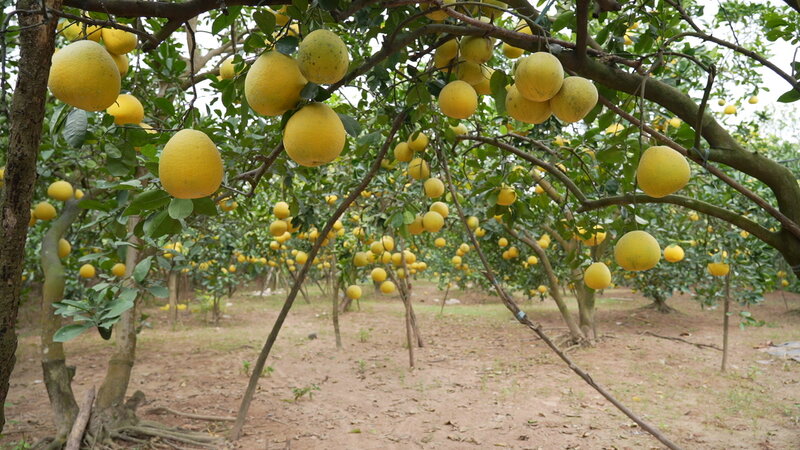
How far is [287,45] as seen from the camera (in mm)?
1023

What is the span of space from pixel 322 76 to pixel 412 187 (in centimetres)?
399

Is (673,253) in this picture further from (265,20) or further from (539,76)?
(265,20)

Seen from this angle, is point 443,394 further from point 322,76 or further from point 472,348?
point 322,76

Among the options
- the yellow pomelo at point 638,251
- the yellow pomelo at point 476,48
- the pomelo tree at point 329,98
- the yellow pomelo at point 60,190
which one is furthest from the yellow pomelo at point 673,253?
the yellow pomelo at point 60,190

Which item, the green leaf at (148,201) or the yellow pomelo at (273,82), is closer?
the yellow pomelo at (273,82)

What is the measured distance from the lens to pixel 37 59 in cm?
104

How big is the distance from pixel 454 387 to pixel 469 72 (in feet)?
16.3

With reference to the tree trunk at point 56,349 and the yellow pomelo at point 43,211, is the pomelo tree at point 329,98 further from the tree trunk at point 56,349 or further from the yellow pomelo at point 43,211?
the tree trunk at point 56,349

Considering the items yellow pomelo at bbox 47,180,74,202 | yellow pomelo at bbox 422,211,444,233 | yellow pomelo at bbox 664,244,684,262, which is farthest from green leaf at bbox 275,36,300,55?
yellow pomelo at bbox 664,244,684,262

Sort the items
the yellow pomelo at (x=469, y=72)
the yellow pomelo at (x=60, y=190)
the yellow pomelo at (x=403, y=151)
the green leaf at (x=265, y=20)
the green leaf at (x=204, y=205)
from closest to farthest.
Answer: the green leaf at (x=265, y=20) → the green leaf at (x=204, y=205) → the yellow pomelo at (x=469, y=72) → the yellow pomelo at (x=403, y=151) → the yellow pomelo at (x=60, y=190)

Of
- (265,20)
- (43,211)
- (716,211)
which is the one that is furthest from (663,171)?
(43,211)

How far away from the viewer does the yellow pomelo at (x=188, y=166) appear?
3.29ft

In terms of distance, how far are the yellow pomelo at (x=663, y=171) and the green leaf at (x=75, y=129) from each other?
1554 millimetres

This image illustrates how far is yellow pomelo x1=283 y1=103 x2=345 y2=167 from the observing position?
1.00 m
